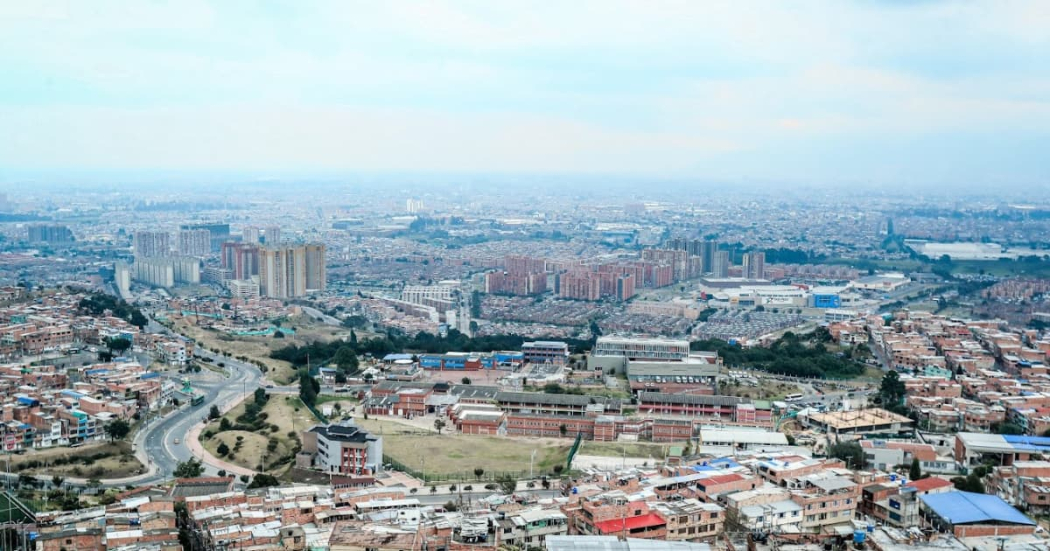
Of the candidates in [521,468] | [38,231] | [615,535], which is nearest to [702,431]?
[521,468]

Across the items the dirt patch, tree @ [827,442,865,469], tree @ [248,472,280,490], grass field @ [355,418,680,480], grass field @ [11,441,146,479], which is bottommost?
grass field @ [11,441,146,479]

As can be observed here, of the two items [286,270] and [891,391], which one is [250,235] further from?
[891,391]

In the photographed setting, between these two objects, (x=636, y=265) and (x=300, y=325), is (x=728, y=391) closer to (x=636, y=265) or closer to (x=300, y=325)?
(x=300, y=325)

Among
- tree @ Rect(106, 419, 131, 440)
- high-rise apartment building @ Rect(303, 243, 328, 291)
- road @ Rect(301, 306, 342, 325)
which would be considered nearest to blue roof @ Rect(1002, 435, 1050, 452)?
tree @ Rect(106, 419, 131, 440)

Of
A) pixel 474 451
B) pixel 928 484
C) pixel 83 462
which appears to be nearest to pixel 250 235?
pixel 83 462

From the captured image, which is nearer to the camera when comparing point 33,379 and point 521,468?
point 521,468

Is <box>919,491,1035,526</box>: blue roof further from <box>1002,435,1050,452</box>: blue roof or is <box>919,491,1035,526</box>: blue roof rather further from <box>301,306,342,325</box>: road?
<box>301,306,342,325</box>: road

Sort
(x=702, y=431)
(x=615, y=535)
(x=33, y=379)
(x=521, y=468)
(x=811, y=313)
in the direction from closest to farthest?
(x=615, y=535) → (x=521, y=468) → (x=702, y=431) → (x=33, y=379) → (x=811, y=313)

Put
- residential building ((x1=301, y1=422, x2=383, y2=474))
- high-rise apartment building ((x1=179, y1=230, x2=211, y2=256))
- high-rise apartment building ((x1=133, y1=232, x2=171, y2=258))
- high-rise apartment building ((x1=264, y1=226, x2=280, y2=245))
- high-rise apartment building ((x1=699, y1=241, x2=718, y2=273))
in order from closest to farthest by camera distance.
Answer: residential building ((x1=301, y1=422, x2=383, y2=474)) → high-rise apartment building ((x1=699, y1=241, x2=718, y2=273)) → high-rise apartment building ((x1=133, y1=232, x2=171, y2=258)) → high-rise apartment building ((x1=179, y1=230, x2=211, y2=256)) → high-rise apartment building ((x1=264, y1=226, x2=280, y2=245))
